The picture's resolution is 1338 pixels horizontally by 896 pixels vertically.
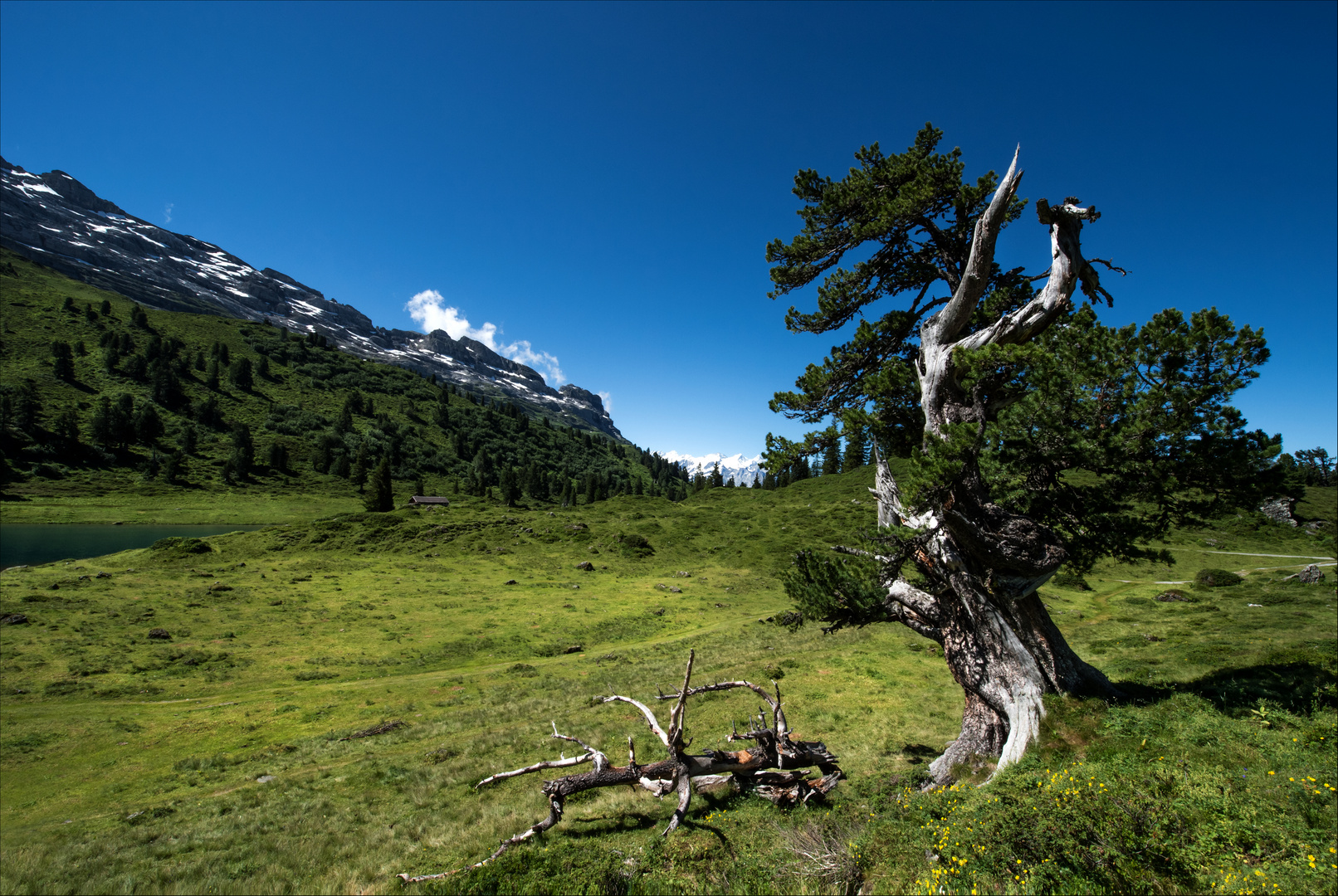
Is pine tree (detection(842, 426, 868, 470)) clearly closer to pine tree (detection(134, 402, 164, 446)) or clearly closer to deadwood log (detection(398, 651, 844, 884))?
deadwood log (detection(398, 651, 844, 884))

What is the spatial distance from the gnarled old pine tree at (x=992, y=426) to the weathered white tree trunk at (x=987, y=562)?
4 centimetres

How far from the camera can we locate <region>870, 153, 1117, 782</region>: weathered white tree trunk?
420 inches

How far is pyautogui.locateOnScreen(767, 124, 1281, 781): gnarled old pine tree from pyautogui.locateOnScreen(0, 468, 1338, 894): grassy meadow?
2.00 m

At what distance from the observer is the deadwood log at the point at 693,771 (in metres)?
9.98

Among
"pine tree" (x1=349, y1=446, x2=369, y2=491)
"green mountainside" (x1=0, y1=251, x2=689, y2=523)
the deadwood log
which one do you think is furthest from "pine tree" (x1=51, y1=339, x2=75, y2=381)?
the deadwood log

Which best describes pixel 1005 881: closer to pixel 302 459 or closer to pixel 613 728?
pixel 613 728

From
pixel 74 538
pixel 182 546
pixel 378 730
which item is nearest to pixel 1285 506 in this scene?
→ pixel 378 730

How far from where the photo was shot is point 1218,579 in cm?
4247

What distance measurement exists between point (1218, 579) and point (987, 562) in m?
51.0

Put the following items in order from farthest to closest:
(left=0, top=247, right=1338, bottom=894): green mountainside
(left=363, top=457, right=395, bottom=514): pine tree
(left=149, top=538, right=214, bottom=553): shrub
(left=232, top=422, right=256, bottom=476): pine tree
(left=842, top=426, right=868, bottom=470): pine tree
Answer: (left=232, top=422, right=256, bottom=476): pine tree, (left=363, top=457, right=395, bottom=514): pine tree, (left=149, top=538, right=214, bottom=553): shrub, (left=842, top=426, right=868, bottom=470): pine tree, (left=0, top=247, right=1338, bottom=894): green mountainside

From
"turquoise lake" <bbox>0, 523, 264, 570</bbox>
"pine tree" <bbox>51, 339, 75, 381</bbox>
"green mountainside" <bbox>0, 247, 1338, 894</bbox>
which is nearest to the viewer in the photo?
"green mountainside" <bbox>0, 247, 1338, 894</bbox>

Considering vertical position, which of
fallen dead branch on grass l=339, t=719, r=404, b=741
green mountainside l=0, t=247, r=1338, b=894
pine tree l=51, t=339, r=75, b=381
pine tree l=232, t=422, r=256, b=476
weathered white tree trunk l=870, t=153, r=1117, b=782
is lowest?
fallen dead branch on grass l=339, t=719, r=404, b=741

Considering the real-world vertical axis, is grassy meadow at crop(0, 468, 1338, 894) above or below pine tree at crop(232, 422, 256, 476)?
below

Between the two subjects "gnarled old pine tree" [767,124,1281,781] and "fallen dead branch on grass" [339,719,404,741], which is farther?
"fallen dead branch on grass" [339,719,404,741]
